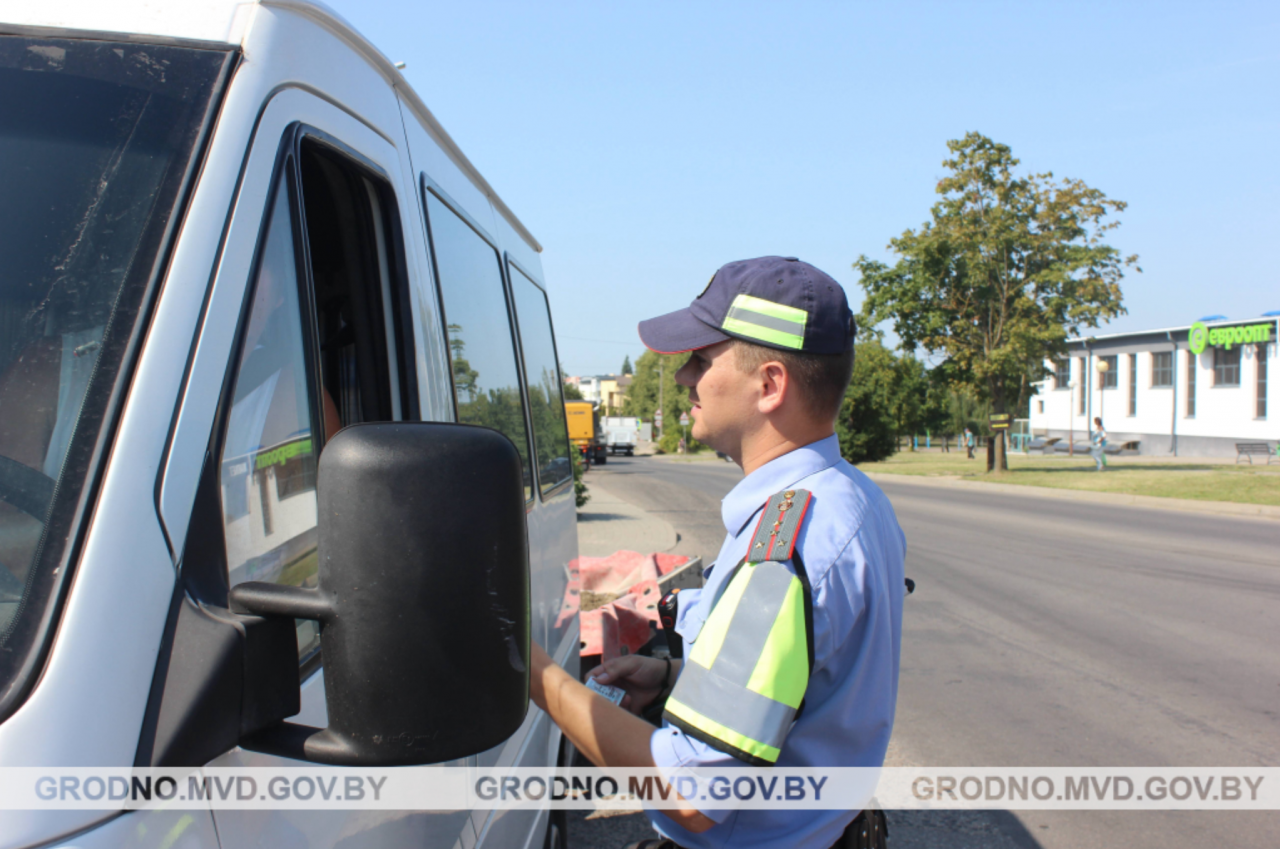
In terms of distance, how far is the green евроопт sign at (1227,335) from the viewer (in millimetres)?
40969

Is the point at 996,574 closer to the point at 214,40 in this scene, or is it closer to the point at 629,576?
the point at 629,576

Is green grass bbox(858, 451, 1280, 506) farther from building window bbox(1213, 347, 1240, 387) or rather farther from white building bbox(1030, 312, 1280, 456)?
building window bbox(1213, 347, 1240, 387)

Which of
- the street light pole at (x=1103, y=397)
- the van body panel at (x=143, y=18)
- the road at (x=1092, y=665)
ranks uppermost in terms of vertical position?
the street light pole at (x=1103, y=397)

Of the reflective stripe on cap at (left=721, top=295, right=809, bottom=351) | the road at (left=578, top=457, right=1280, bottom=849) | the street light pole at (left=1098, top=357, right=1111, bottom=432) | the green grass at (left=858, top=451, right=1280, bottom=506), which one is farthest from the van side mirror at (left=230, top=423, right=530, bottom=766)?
the street light pole at (left=1098, top=357, right=1111, bottom=432)

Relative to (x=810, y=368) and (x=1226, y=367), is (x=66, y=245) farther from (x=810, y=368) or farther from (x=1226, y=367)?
(x=1226, y=367)

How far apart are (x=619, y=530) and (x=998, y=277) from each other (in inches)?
671

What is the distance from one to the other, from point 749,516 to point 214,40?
1085mm

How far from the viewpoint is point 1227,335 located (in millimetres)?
42500

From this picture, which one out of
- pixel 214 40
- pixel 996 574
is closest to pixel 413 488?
pixel 214 40

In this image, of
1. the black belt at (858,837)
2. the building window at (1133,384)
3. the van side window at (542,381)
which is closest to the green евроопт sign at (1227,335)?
the building window at (1133,384)

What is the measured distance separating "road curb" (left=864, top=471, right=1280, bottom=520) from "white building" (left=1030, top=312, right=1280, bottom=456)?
14.4m

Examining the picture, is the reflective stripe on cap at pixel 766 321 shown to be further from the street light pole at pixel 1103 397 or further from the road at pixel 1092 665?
the street light pole at pixel 1103 397

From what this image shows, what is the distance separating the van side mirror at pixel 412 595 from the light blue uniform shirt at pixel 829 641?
48cm

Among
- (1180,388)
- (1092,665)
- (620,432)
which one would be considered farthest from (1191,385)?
(1092,665)
